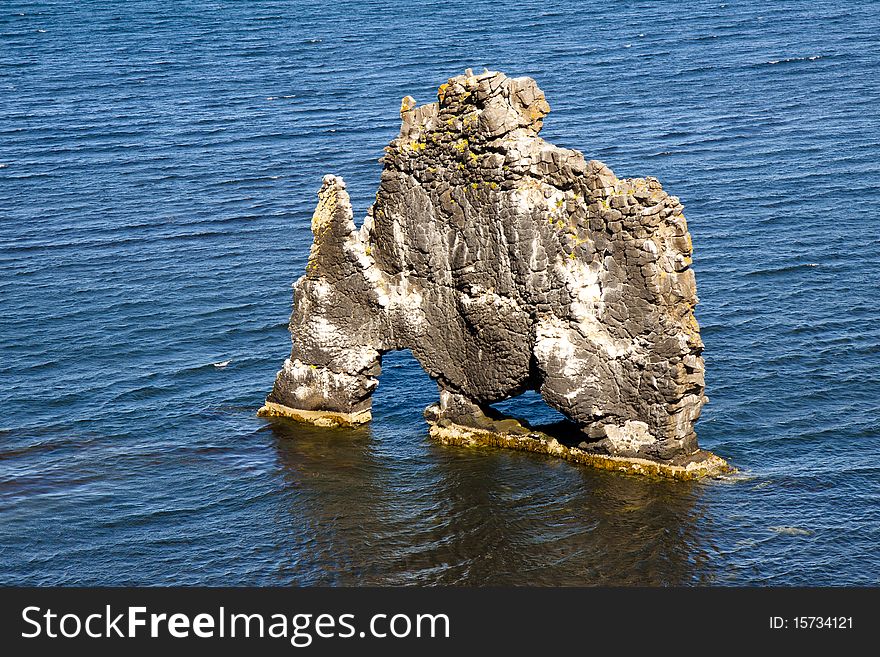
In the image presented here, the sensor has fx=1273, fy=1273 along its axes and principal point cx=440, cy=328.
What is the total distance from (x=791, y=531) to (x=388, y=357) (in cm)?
2070

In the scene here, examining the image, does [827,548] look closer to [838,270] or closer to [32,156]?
[838,270]

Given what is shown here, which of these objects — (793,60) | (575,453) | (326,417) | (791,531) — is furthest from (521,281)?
(793,60)

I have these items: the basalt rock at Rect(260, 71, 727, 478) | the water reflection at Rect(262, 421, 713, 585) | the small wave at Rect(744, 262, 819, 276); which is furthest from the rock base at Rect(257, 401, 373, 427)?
the small wave at Rect(744, 262, 819, 276)

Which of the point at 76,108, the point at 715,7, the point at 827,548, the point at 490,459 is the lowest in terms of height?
the point at 827,548

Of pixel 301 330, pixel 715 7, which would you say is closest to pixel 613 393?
pixel 301 330

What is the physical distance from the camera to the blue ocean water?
1501 inches

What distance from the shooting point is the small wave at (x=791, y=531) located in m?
37.8

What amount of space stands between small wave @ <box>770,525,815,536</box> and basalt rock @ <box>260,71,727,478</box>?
3907 millimetres

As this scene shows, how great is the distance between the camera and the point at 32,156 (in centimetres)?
8275

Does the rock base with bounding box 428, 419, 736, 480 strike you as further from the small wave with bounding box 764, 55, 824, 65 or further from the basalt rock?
the small wave with bounding box 764, 55, 824, 65

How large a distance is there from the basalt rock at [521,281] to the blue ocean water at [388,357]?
6.90ft

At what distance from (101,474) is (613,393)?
1764 centimetres

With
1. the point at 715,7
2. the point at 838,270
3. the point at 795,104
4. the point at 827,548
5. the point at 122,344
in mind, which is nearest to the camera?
the point at 827,548

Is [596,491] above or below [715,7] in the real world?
below
